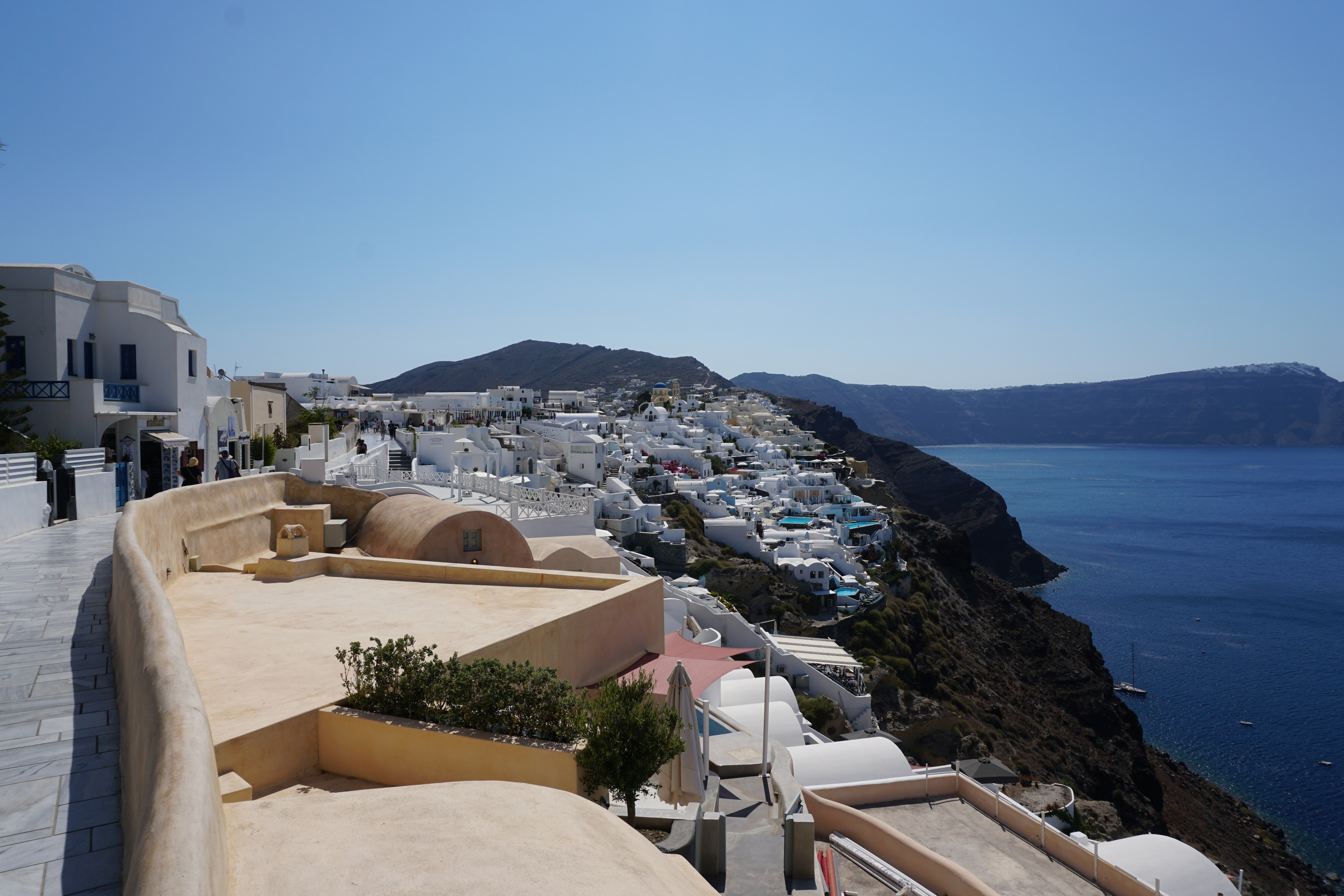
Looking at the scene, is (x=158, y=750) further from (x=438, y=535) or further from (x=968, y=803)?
(x=968, y=803)

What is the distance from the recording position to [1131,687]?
45.4m

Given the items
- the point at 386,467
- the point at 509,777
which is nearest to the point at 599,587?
the point at 509,777

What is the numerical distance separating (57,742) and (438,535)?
7630mm

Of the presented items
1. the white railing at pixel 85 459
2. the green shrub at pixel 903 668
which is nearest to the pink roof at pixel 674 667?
the white railing at pixel 85 459

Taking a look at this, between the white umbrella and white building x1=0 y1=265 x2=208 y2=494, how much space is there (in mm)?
13405

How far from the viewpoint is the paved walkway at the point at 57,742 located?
107 inches

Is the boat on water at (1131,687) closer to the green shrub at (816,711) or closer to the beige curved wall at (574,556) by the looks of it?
the green shrub at (816,711)

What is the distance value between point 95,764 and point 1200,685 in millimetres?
53644

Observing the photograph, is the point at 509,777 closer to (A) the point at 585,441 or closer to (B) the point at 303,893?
(B) the point at 303,893

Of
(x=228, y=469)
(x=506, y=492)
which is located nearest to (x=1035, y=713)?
(x=506, y=492)

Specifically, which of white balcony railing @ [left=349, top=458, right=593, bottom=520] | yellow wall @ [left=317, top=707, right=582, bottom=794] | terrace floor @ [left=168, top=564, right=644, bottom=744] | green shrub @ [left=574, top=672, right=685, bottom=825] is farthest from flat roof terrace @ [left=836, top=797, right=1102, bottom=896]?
white balcony railing @ [left=349, top=458, right=593, bottom=520]

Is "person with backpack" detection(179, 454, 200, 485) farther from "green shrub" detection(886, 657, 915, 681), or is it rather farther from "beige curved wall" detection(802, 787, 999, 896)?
"green shrub" detection(886, 657, 915, 681)

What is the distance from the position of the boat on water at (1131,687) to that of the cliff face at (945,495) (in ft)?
87.5

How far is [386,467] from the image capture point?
28016 mm
